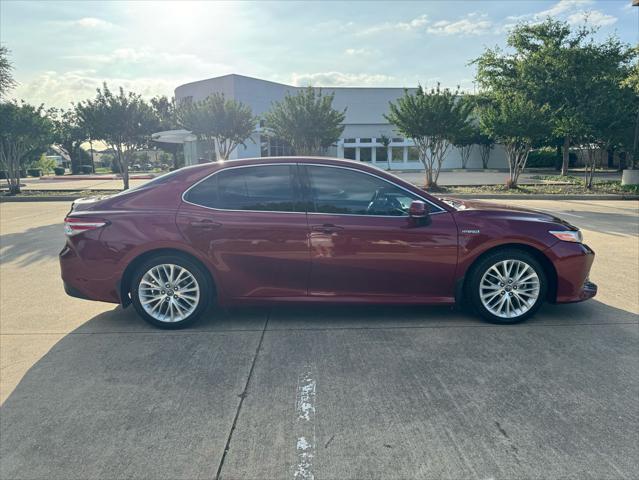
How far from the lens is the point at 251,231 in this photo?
4.14 metres

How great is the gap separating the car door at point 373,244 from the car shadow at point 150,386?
1.26ft

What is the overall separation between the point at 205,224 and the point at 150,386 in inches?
60.4

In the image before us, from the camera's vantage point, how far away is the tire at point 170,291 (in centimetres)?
422

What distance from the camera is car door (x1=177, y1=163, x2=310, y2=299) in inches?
163

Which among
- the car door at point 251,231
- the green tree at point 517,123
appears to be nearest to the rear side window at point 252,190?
the car door at point 251,231

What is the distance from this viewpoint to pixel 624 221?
11047 millimetres

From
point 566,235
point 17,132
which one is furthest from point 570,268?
point 17,132

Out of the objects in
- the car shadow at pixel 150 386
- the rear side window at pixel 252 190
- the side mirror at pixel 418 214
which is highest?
the rear side window at pixel 252 190

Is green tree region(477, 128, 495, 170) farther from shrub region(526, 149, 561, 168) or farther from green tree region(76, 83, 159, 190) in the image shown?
green tree region(76, 83, 159, 190)

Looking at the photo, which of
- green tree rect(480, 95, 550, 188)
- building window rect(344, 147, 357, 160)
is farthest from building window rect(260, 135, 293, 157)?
green tree rect(480, 95, 550, 188)

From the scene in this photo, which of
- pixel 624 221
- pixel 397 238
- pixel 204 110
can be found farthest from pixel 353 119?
pixel 397 238

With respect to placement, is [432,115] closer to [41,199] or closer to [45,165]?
[41,199]

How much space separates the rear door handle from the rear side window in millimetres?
171

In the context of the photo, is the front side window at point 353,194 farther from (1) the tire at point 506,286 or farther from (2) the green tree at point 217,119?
(2) the green tree at point 217,119
